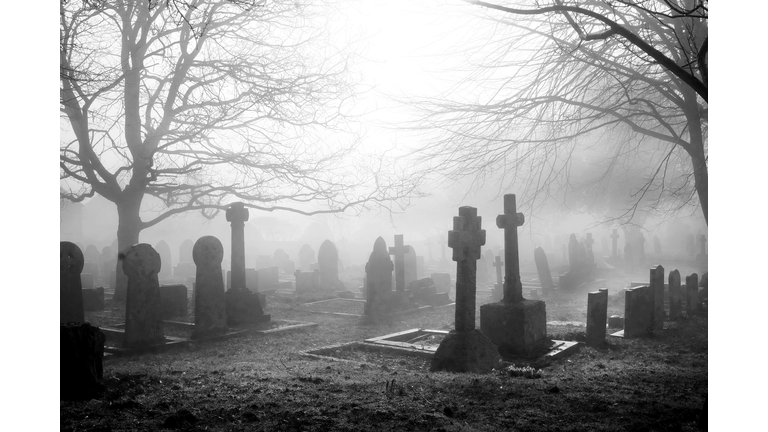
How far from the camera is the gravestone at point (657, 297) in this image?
8.05 meters

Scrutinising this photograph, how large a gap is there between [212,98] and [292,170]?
7.20 feet

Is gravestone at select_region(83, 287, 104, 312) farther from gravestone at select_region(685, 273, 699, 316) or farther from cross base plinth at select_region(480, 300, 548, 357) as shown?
gravestone at select_region(685, 273, 699, 316)

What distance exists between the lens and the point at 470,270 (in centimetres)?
580

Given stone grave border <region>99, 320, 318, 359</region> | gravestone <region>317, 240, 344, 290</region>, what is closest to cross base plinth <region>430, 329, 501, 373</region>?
stone grave border <region>99, 320, 318, 359</region>

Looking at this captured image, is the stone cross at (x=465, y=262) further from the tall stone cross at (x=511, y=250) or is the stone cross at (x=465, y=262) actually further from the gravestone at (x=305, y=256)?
the gravestone at (x=305, y=256)

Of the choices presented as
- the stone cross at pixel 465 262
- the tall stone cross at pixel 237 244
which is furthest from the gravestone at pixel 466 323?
the tall stone cross at pixel 237 244

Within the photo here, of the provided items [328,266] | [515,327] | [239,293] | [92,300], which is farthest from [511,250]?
[328,266]

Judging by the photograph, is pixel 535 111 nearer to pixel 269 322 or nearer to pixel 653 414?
pixel 653 414

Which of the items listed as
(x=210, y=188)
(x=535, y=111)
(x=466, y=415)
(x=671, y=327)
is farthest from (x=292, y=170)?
(x=466, y=415)

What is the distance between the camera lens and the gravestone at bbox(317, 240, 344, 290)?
50.6 feet

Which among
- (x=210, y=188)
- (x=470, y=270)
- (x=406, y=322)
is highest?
(x=210, y=188)

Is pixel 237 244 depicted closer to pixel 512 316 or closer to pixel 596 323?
pixel 512 316

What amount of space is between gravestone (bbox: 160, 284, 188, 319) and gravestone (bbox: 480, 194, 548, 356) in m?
5.47

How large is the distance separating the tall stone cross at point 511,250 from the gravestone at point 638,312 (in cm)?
176
